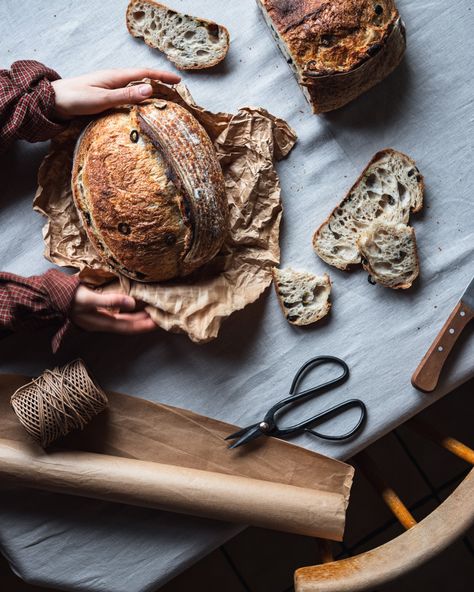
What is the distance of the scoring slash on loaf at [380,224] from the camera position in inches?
50.7

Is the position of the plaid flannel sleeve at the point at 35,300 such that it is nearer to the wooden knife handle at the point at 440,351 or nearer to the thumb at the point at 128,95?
the thumb at the point at 128,95

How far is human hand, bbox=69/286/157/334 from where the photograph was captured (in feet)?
4.02

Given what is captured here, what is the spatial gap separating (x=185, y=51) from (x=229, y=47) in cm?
9

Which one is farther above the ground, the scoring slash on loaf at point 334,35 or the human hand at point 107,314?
the scoring slash on loaf at point 334,35

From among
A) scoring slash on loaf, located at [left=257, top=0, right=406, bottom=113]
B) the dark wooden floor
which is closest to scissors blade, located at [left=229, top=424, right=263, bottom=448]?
the dark wooden floor

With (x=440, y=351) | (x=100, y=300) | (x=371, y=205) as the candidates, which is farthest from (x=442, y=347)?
(x=100, y=300)

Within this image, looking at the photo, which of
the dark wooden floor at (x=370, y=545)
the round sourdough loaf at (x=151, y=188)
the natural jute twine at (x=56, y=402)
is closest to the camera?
the round sourdough loaf at (x=151, y=188)

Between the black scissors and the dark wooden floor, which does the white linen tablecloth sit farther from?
the dark wooden floor

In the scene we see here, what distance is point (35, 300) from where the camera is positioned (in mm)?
1224

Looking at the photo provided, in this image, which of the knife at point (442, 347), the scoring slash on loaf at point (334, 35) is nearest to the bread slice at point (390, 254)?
the knife at point (442, 347)

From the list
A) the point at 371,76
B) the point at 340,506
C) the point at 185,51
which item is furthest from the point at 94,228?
the point at 340,506

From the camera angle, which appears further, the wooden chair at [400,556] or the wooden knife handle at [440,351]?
the wooden knife handle at [440,351]

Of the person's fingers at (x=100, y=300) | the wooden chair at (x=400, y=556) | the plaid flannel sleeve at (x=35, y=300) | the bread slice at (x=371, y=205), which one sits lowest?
the wooden chair at (x=400, y=556)

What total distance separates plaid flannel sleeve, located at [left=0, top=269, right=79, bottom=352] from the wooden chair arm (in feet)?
2.21
